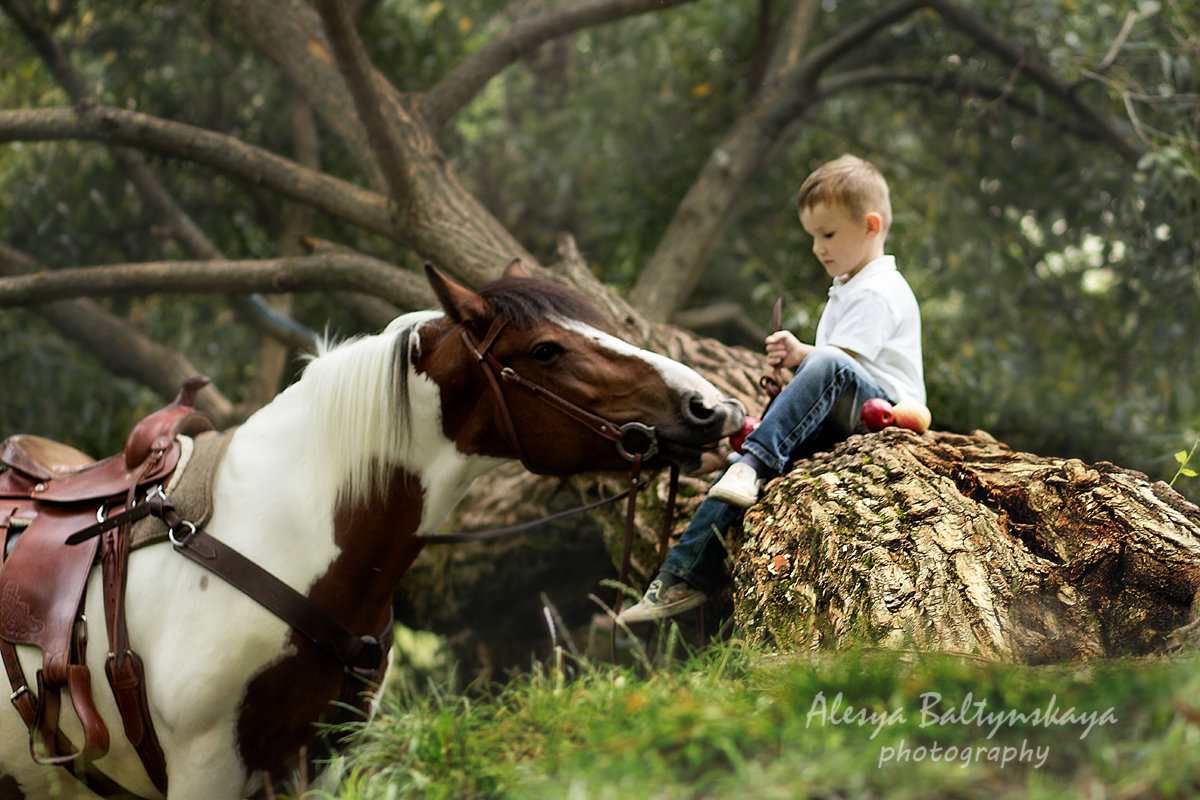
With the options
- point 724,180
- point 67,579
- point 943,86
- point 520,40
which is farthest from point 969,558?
point 943,86

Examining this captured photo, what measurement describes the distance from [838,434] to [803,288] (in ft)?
12.3

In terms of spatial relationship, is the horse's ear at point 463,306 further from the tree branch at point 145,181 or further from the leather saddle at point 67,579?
the tree branch at point 145,181

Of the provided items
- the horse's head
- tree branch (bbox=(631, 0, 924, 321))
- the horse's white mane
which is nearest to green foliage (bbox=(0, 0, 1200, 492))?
tree branch (bbox=(631, 0, 924, 321))

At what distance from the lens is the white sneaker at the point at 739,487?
2105mm

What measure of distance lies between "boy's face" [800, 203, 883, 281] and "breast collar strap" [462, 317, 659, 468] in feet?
2.95

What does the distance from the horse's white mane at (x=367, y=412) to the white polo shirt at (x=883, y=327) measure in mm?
1294

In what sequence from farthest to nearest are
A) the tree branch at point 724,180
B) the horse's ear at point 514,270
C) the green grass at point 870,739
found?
1. the tree branch at point 724,180
2. the horse's ear at point 514,270
3. the green grass at point 870,739

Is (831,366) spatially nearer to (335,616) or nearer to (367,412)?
(367,412)

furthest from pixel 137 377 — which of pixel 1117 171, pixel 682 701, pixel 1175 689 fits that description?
pixel 1117 171

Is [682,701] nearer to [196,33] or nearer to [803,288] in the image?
[803,288]

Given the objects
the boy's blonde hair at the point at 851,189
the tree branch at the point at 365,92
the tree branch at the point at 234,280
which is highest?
the tree branch at the point at 365,92

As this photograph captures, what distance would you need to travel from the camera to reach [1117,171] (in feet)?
17.0

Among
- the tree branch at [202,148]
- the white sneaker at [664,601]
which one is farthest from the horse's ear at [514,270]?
the tree branch at [202,148]

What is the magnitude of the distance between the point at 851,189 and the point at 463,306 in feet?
4.03
